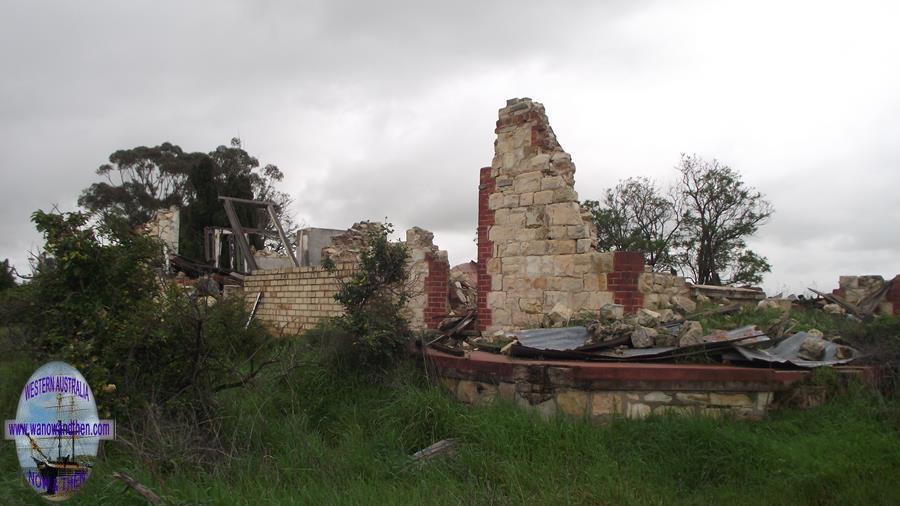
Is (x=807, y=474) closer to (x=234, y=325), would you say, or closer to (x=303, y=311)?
(x=234, y=325)

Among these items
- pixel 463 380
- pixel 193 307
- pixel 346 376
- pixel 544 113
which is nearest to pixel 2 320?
pixel 193 307

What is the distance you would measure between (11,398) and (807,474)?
25.6 feet

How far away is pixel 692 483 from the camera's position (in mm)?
4453

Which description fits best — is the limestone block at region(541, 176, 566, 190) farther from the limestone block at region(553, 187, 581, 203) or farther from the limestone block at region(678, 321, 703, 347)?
the limestone block at region(678, 321, 703, 347)

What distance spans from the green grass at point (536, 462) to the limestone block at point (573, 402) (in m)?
0.25

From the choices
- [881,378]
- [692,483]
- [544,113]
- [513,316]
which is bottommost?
[692,483]

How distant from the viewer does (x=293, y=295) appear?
13.8 metres

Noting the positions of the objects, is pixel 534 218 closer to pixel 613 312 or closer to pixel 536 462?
pixel 613 312

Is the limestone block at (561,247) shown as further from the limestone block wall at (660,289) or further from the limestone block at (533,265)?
the limestone block wall at (660,289)

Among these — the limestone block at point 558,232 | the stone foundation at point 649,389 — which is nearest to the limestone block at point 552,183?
the limestone block at point 558,232

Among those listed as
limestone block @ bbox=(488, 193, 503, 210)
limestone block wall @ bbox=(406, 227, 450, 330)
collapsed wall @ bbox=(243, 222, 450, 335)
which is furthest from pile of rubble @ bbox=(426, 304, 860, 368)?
limestone block wall @ bbox=(406, 227, 450, 330)

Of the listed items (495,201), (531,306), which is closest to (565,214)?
(495,201)

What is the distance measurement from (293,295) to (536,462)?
9.95 meters

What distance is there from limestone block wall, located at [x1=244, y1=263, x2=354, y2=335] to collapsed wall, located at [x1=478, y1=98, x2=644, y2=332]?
3.65m
